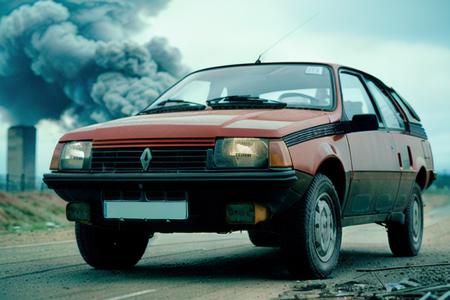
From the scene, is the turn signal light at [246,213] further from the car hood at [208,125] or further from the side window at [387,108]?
the side window at [387,108]

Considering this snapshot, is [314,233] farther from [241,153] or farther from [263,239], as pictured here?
[263,239]

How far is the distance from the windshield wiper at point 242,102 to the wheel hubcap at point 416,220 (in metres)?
2.72

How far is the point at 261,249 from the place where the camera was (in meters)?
8.37

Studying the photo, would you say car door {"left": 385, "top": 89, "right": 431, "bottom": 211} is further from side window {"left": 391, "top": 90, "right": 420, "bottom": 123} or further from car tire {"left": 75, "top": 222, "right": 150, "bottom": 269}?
car tire {"left": 75, "top": 222, "right": 150, "bottom": 269}

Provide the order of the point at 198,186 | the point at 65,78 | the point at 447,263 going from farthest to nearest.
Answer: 1. the point at 65,78
2. the point at 447,263
3. the point at 198,186

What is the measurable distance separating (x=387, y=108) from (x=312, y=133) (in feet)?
7.91

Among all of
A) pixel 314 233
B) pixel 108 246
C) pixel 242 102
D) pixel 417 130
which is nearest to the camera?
pixel 314 233

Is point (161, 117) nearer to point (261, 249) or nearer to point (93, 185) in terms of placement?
point (93, 185)

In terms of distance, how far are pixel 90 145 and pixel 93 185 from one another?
0.98 feet

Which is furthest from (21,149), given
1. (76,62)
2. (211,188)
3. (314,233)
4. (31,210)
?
(211,188)

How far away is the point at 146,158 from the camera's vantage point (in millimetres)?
5105

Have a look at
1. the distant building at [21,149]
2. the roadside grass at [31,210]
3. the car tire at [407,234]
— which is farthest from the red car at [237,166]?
the distant building at [21,149]

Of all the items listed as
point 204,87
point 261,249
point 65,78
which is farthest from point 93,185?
point 65,78

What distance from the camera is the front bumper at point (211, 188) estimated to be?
16.0 ft
